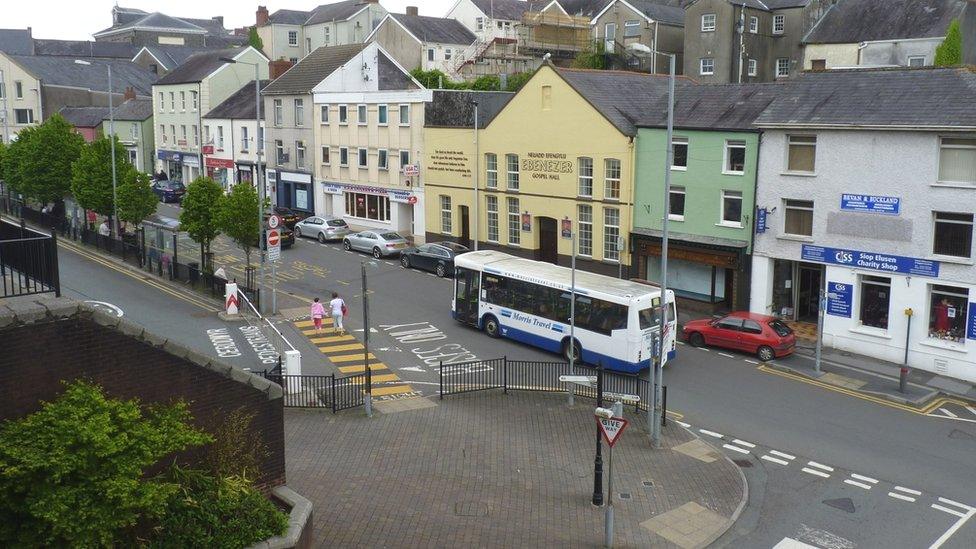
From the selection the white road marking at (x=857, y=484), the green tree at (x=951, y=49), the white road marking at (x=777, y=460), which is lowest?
the white road marking at (x=857, y=484)

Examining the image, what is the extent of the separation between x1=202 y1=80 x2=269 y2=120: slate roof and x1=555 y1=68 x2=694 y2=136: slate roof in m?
32.3

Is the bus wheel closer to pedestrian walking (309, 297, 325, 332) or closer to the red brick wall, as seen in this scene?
pedestrian walking (309, 297, 325, 332)

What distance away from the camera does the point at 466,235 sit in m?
48.5

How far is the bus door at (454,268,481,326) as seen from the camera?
32781mm

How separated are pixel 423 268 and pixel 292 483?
85.6 ft

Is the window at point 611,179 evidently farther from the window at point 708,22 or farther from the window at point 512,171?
the window at point 708,22

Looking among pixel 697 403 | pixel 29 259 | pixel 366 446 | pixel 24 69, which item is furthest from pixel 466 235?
pixel 24 69

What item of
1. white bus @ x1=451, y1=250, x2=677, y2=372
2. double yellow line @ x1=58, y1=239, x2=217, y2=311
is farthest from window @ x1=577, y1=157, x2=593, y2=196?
double yellow line @ x1=58, y1=239, x2=217, y2=311

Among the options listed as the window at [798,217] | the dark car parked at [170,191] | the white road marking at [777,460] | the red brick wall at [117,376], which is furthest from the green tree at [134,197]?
the white road marking at [777,460]

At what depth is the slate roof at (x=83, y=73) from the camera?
86.6 m

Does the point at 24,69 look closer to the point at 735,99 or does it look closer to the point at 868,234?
the point at 735,99

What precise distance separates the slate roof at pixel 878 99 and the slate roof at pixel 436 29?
181ft

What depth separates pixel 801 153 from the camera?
32812mm

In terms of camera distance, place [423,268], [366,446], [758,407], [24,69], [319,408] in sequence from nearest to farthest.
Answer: [366,446] < [319,408] < [758,407] < [423,268] < [24,69]
